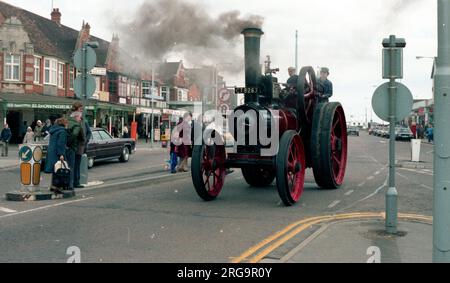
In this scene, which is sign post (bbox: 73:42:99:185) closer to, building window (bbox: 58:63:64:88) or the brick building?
the brick building

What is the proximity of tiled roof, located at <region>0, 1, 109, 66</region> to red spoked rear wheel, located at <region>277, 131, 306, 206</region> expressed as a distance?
27.6 meters

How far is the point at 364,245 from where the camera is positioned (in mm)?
5969

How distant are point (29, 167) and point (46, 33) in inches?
1123

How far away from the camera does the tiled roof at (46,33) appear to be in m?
32.4

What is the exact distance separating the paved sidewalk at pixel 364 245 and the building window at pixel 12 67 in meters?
29.1

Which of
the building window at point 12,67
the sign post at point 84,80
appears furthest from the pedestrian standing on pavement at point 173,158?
the building window at point 12,67

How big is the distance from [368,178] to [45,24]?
30341 millimetres

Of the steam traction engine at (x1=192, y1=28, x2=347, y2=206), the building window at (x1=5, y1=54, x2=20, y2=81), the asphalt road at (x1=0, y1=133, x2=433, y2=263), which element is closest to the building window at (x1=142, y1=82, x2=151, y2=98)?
the building window at (x1=5, y1=54, x2=20, y2=81)

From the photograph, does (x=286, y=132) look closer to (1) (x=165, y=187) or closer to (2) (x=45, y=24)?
(1) (x=165, y=187)

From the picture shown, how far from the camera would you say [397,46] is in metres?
6.83

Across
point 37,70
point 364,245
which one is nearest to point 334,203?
point 364,245

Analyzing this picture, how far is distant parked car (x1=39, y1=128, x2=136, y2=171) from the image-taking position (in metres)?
16.8

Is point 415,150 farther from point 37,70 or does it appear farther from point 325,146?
point 37,70
